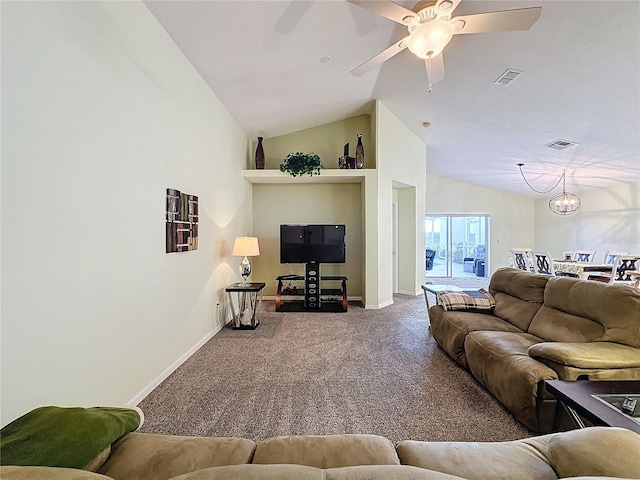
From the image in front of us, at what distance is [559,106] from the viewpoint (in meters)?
3.92

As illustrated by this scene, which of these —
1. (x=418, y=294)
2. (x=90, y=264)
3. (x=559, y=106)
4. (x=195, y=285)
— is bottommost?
(x=418, y=294)

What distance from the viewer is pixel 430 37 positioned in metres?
2.38

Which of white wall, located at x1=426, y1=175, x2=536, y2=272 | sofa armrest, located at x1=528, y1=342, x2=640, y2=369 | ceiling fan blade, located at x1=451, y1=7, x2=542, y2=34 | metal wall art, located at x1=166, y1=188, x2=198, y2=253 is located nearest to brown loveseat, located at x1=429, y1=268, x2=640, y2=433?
sofa armrest, located at x1=528, y1=342, x2=640, y2=369

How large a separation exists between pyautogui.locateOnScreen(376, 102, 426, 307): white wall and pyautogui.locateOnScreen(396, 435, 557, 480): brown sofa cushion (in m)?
4.26

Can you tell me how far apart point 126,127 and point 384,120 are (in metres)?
4.31

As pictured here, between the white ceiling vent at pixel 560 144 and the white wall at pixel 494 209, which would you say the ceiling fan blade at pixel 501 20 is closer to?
the white ceiling vent at pixel 560 144

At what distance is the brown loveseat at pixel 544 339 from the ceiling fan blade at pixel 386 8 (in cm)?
255

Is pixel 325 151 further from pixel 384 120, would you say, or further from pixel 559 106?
pixel 559 106

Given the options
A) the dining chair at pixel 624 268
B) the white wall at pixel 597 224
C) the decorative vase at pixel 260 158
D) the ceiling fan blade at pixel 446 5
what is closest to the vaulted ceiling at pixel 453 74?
the decorative vase at pixel 260 158

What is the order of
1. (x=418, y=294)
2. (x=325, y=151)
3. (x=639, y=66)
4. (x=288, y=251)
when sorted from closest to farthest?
1. (x=639, y=66)
2. (x=288, y=251)
3. (x=325, y=151)
4. (x=418, y=294)

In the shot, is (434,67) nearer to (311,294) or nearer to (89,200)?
(89,200)

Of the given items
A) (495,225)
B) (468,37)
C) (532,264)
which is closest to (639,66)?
(468,37)

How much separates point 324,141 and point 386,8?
3840 mm

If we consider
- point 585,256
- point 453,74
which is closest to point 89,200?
point 453,74
